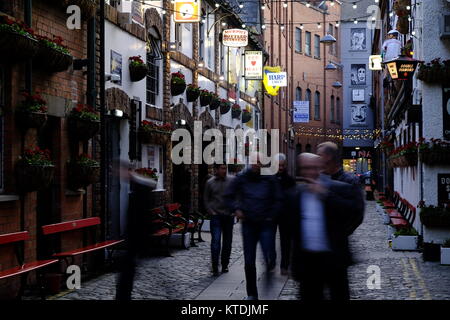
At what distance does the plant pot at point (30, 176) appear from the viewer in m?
11.3

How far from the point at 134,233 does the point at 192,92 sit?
602 inches

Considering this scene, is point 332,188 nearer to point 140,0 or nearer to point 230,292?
point 230,292

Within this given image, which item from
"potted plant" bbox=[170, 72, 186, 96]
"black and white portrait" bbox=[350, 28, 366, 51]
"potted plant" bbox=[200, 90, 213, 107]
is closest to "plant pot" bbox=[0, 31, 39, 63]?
"potted plant" bbox=[170, 72, 186, 96]

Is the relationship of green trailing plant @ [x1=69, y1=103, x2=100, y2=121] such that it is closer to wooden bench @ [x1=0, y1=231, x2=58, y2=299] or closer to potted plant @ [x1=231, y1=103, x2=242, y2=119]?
wooden bench @ [x1=0, y1=231, x2=58, y2=299]

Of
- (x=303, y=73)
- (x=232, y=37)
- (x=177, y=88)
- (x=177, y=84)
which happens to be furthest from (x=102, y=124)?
(x=303, y=73)

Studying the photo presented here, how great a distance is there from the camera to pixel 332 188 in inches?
284

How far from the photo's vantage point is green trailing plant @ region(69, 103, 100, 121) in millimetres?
13547

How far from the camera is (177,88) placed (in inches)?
866

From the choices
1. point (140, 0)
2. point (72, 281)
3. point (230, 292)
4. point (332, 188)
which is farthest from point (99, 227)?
point (332, 188)

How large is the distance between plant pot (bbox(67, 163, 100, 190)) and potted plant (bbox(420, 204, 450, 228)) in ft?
22.1

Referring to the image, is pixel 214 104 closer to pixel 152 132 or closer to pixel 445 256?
pixel 152 132

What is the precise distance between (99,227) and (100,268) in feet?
4.46

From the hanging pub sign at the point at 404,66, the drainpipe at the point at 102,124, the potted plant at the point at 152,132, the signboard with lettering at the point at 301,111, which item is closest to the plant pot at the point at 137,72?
the potted plant at the point at 152,132

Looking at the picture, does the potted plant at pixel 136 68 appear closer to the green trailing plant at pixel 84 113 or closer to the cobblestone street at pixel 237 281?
the green trailing plant at pixel 84 113
